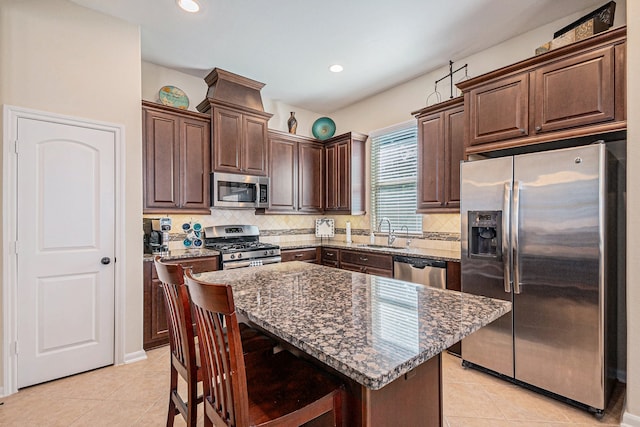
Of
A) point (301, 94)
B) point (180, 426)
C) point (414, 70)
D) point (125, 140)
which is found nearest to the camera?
point (180, 426)

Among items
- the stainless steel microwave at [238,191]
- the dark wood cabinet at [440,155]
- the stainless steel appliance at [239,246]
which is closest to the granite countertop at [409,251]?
the stainless steel appliance at [239,246]

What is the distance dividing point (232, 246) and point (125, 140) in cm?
159

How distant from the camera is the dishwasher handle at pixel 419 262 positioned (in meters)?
2.95

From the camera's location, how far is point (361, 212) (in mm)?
4512

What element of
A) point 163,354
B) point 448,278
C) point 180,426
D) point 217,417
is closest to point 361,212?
point 448,278

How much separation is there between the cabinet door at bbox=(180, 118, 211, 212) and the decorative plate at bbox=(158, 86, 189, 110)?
29cm

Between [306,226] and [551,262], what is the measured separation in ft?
11.2

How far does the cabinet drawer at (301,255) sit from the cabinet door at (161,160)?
1428 mm

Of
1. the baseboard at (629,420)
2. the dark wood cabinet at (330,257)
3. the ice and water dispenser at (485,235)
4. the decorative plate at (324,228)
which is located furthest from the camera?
the decorative plate at (324,228)

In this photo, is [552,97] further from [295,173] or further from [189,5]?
[295,173]

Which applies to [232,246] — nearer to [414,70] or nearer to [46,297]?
[46,297]

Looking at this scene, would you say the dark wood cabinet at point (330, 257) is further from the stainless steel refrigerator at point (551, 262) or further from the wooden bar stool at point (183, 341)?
the wooden bar stool at point (183, 341)

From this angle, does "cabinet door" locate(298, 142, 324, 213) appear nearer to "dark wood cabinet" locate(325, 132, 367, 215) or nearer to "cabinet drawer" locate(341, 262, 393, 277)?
"dark wood cabinet" locate(325, 132, 367, 215)

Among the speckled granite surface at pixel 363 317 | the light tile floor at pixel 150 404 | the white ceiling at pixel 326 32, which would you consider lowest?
the light tile floor at pixel 150 404
